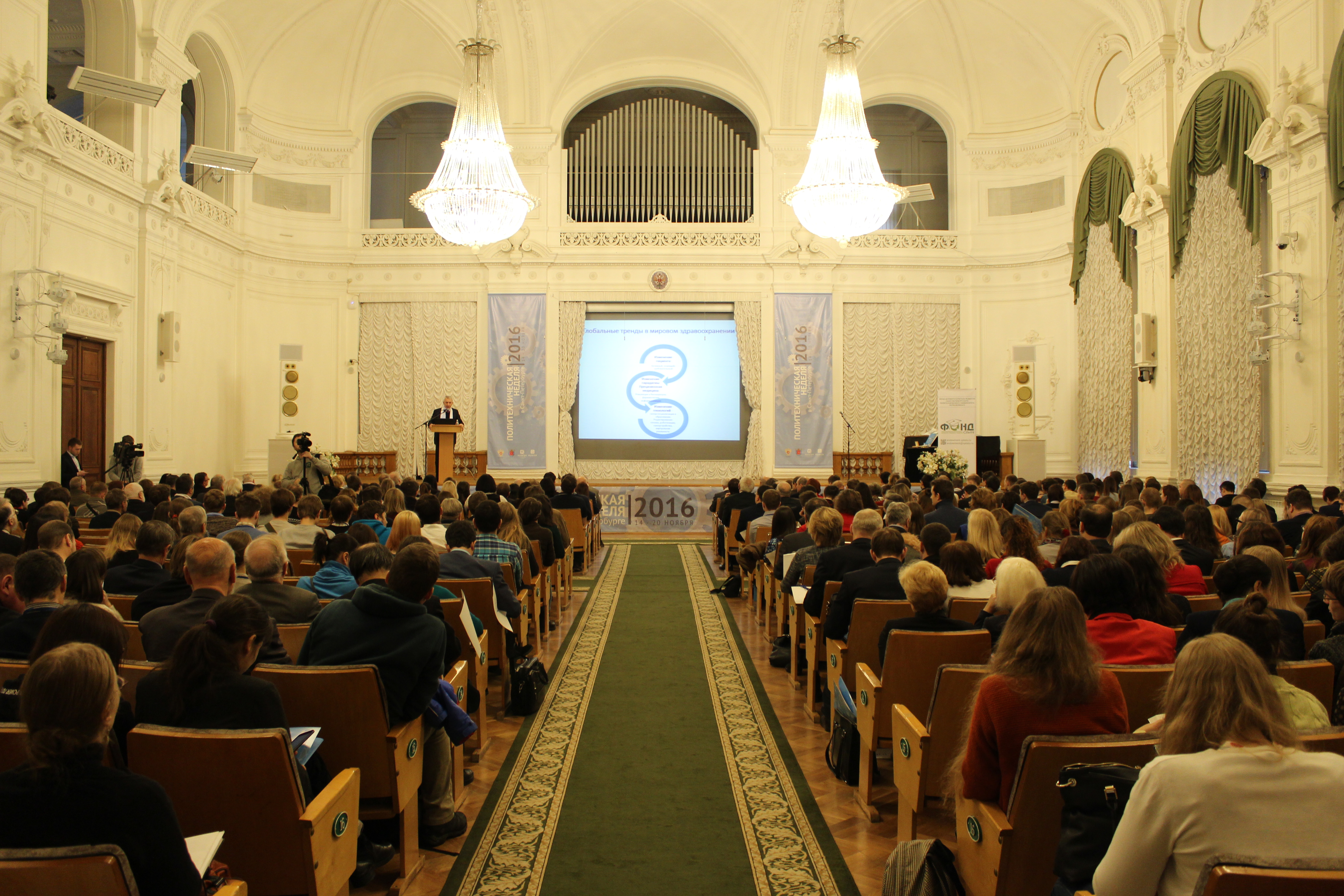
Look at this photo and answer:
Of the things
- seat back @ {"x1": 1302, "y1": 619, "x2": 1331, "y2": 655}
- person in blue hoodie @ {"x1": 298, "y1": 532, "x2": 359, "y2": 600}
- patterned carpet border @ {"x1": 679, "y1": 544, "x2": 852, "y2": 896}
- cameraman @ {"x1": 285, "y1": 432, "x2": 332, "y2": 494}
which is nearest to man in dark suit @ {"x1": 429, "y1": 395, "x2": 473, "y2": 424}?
cameraman @ {"x1": 285, "y1": 432, "x2": 332, "y2": 494}

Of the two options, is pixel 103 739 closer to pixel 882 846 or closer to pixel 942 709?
pixel 942 709

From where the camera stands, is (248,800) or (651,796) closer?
(248,800)

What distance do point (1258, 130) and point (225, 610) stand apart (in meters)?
10.5

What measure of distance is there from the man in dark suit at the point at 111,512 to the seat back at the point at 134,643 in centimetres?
305

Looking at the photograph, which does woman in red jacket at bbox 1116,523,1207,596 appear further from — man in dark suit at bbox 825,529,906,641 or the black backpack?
the black backpack

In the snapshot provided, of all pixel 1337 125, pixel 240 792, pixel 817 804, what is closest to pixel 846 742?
pixel 817 804

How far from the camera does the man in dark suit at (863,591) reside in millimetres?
3855

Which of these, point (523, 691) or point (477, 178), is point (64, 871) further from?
point (477, 178)

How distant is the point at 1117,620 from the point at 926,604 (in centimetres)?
65

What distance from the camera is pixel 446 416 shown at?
12.7 meters

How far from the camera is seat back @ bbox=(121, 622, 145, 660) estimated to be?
10.0 feet

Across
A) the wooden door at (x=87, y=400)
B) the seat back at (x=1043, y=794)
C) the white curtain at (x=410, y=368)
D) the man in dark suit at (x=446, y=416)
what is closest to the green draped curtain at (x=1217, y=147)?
the seat back at (x=1043, y=794)

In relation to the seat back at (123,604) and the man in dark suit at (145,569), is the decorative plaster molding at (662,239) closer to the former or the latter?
the man in dark suit at (145,569)

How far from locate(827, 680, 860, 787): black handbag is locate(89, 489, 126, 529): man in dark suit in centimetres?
478
